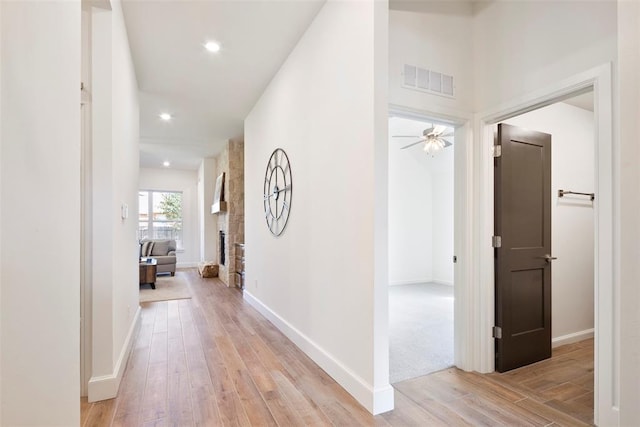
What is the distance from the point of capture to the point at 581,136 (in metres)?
3.57

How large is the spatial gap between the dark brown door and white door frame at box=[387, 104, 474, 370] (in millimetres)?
241

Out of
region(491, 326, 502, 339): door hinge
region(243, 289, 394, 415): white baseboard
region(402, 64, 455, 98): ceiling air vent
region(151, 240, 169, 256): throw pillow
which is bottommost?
region(243, 289, 394, 415): white baseboard

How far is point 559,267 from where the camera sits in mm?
3359

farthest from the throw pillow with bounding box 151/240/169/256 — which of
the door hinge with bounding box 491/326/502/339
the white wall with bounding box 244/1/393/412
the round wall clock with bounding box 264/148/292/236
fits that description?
the door hinge with bounding box 491/326/502/339

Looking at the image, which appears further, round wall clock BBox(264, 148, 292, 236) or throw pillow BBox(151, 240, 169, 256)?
throw pillow BBox(151, 240, 169, 256)

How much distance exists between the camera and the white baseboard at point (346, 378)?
2.04 meters

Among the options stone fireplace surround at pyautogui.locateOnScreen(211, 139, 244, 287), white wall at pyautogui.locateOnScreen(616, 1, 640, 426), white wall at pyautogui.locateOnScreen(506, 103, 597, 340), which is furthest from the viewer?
stone fireplace surround at pyautogui.locateOnScreen(211, 139, 244, 287)

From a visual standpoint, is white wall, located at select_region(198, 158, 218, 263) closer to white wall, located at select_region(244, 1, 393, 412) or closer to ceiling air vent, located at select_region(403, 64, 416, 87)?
white wall, located at select_region(244, 1, 393, 412)

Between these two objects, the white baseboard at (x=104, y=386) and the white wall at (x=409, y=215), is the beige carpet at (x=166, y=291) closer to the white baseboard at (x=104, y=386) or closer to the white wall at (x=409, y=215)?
the white baseboard at (x=104, y=386)

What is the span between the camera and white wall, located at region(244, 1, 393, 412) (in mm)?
2131

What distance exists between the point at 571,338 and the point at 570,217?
1.25m

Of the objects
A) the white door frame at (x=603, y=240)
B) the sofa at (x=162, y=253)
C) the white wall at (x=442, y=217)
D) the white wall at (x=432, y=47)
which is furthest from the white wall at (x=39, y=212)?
the sofa at (x=162, y=253)

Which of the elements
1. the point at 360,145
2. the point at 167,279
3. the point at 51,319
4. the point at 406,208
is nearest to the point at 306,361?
the point at 360,145

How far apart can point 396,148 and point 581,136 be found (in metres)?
3.70
